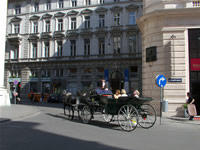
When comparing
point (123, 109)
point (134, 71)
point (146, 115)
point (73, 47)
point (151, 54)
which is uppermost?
point (73, 47)

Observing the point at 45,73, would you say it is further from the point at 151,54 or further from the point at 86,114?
the point at 86,114

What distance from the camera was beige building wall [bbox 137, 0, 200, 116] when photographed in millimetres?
13828

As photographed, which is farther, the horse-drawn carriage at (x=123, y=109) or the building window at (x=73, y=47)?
the building window at (x=73, y=47)

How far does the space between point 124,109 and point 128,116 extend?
348mm

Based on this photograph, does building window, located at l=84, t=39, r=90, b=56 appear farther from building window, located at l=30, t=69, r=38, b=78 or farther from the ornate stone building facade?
building window, located at l=30, t=69, r=38, b=78

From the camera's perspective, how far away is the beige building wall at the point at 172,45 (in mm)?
13828

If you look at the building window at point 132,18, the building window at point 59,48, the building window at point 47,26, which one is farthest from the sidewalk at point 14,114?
the building window at point 47,26

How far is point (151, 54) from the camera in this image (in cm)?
1520

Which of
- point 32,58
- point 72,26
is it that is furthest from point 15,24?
point 72,26

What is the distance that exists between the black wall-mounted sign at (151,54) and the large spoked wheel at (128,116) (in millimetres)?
7113

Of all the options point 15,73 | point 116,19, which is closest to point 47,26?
point 15,73

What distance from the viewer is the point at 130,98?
881cm

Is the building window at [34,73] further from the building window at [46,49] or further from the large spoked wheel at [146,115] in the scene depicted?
the large spoked wheel at [146,115]

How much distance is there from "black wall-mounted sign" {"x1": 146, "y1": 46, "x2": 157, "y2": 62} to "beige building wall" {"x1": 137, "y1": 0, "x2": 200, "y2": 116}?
23 centimetres
